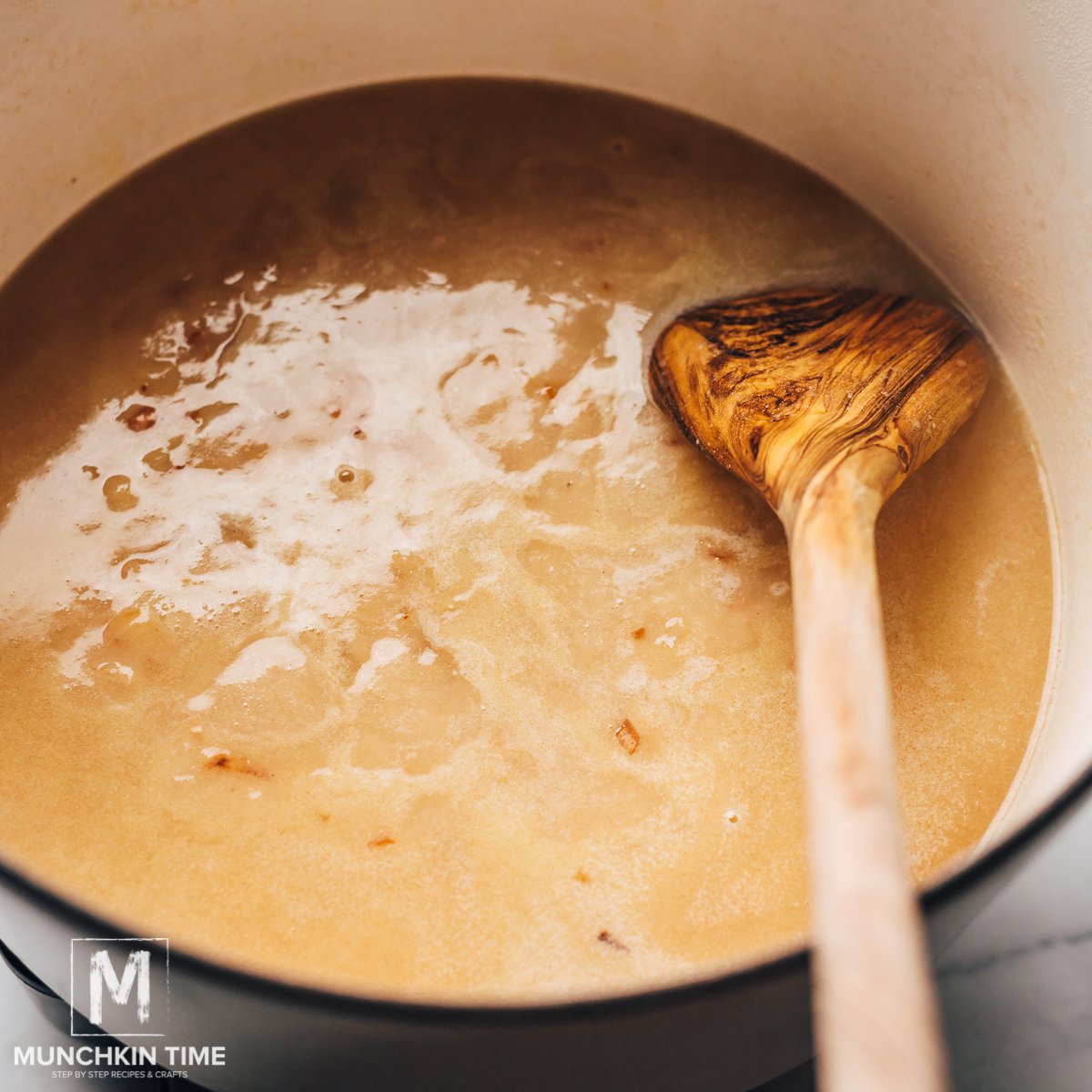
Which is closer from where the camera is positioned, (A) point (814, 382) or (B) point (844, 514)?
(B) point (844, 514)

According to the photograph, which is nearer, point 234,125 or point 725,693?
point 725,693

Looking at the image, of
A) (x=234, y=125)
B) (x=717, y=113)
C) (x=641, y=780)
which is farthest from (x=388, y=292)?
(x=641, y=780)

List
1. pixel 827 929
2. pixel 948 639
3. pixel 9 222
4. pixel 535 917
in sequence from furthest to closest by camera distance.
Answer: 1. pixel 9 222
2. pixel 948 639
3. pixel 535 917
4. pixel 827 929

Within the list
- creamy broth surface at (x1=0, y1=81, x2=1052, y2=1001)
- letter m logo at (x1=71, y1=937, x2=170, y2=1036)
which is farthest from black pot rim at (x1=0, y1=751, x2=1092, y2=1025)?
creamy broth surface at (x1=0, y1=81, x2=1052, y2=1001)

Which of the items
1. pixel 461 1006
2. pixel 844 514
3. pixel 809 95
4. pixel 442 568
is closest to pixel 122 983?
pixel 461 1006

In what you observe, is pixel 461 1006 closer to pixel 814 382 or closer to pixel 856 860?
pixel 856 860

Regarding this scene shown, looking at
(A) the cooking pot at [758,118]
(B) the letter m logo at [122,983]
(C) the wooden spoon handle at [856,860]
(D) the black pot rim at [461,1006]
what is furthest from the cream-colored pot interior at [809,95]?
(B) the letter m logo at [122,983]

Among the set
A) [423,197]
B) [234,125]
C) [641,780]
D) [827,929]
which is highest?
[234,125]

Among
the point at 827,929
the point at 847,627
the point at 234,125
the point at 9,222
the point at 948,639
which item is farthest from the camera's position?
the point at 234,125

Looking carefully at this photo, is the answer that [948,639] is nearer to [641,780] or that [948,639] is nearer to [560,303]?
[641,780]
